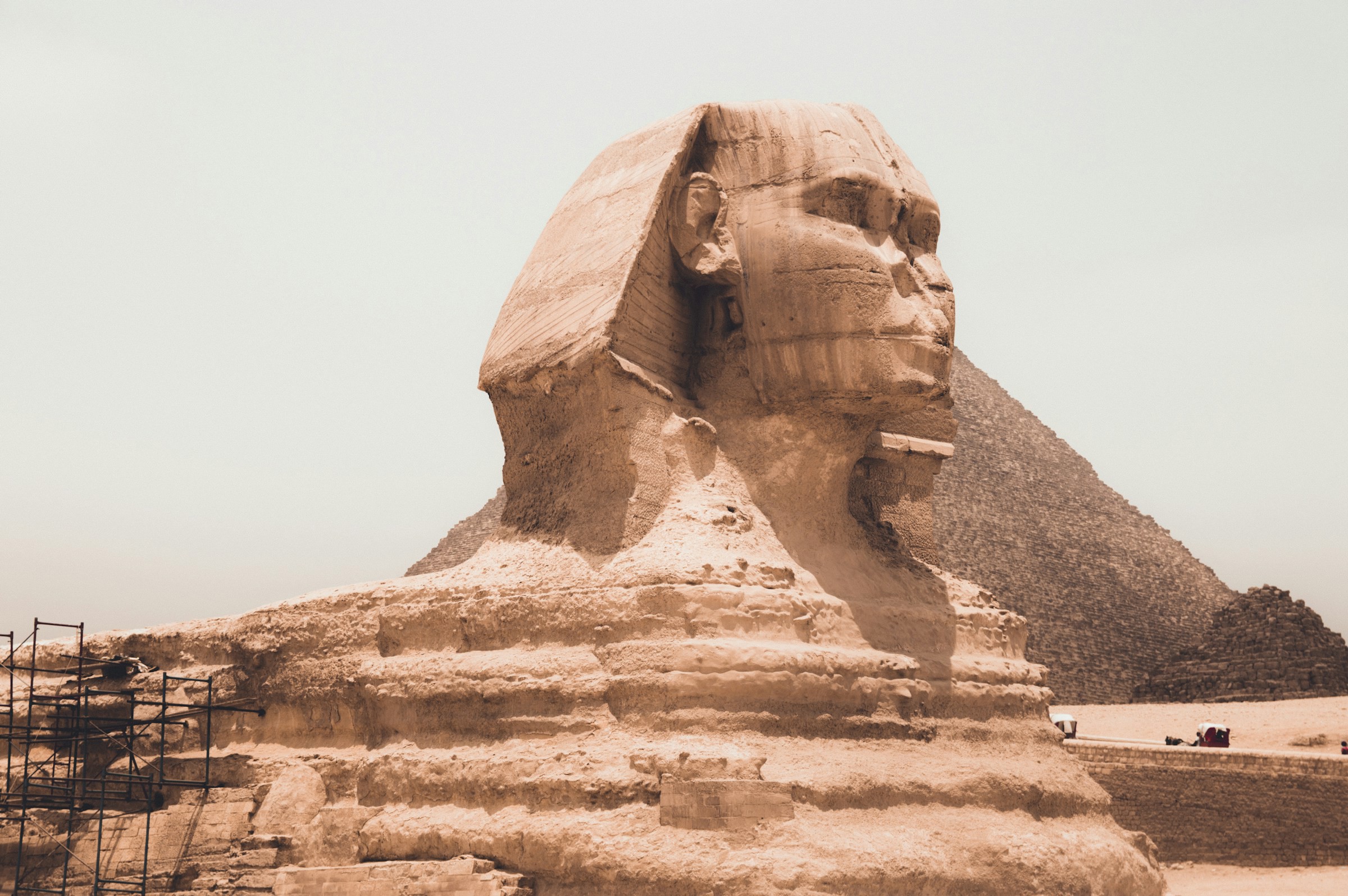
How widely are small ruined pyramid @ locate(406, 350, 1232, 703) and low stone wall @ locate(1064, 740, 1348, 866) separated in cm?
5476

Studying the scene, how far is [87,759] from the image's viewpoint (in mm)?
7684

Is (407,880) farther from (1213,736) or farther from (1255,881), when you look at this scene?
(1213,736)

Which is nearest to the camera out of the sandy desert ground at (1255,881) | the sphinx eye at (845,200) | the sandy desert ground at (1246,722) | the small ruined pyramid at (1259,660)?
the sphinx eye at (845,200)

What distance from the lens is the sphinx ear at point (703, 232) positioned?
6.89m

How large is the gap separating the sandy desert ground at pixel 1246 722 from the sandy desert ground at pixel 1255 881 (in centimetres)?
1102

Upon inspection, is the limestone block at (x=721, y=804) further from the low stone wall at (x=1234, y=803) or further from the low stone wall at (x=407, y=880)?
the low stone wall at (x=1234, y=803)

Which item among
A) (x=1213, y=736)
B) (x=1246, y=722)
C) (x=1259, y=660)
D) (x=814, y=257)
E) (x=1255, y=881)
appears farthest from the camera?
(x=1259, y=660)

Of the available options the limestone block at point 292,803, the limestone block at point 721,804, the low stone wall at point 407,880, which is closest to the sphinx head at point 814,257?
the limestone block at point 721,804

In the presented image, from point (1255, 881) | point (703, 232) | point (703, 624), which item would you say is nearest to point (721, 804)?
point (703, 624)

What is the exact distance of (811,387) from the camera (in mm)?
6770

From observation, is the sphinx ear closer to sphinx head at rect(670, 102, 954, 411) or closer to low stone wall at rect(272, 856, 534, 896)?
sphinx head at rect(670, 102, 954, 411)

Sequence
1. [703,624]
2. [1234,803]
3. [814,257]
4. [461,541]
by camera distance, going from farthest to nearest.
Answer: [461,541]
[1234,803]
[814,257]
[703,624]

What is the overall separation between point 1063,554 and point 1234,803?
73807 mm

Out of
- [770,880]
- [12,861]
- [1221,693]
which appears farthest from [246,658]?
[1221,693]
